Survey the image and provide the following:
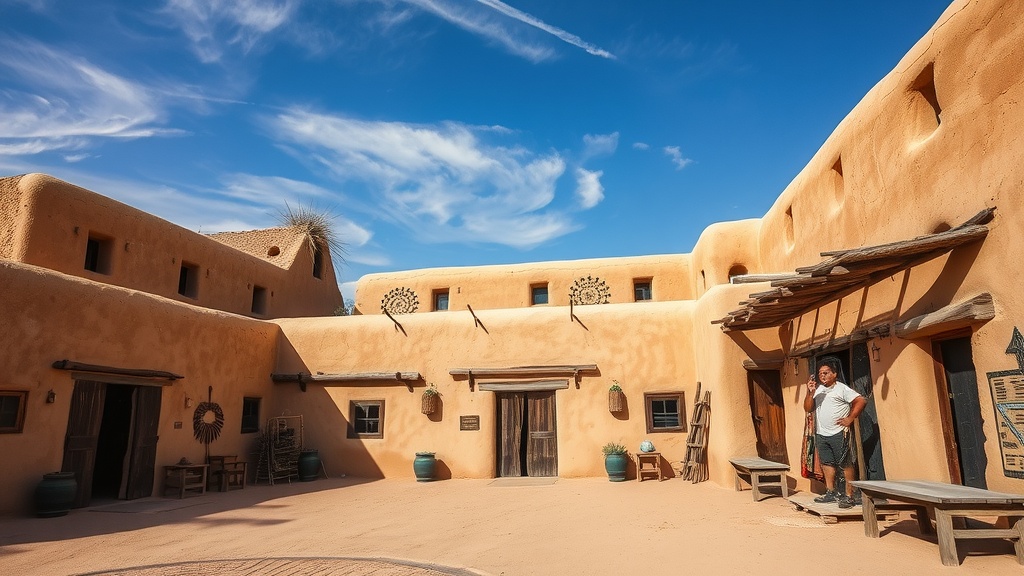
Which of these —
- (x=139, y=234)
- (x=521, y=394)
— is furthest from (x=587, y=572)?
(x=139, y=234)

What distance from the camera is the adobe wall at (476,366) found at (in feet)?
46.5

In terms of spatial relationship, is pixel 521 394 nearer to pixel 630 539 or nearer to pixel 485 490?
pixel 485 490

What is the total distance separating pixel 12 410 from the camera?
966 centimetres

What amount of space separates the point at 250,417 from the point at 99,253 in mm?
5192

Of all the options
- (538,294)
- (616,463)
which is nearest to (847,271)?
(616,463)

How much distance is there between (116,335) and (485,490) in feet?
25.3

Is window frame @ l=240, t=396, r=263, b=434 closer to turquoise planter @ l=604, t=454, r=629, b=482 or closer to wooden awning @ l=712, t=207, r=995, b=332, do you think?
turquoise planter @ l=604, t=454, r=629, b=482

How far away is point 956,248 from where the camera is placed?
670 cm

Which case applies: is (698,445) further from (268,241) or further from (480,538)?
(268,241)

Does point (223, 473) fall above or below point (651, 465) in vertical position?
below

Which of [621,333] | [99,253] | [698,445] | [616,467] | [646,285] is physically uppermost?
[646,285]

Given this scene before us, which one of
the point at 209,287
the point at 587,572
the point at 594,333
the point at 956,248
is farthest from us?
the point at 209,287

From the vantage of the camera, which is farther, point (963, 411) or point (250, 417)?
point (250, 417)

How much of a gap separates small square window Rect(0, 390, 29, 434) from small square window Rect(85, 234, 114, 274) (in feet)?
16.8
